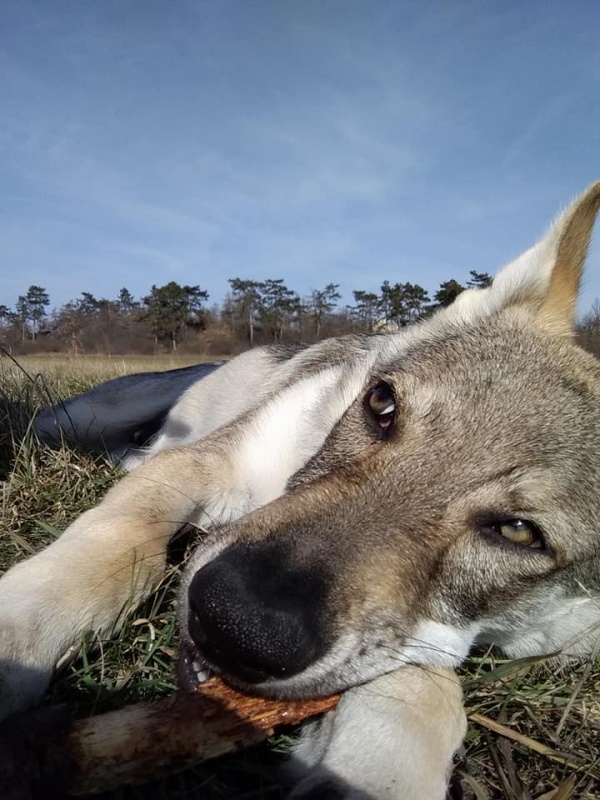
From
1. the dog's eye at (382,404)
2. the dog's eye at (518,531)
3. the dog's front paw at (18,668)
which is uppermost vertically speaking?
the dog's eye at (382,404)

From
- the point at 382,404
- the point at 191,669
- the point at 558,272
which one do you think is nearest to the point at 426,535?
the point at 382,404

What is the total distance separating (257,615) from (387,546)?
0.54 metres

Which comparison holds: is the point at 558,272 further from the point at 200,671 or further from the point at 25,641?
the point at 25,641

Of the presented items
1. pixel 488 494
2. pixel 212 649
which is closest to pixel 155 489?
pixel 212 649

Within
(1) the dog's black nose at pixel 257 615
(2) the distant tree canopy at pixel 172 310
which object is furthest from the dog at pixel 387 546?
(2) the distant tree canopy at pixel 172 310

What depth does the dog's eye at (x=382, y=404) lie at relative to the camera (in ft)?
7.48

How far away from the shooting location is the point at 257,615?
148 cm

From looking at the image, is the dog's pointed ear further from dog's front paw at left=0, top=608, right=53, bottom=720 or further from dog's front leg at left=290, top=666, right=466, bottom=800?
dog's front paw at left=0, top=608, right=53, bottom=720

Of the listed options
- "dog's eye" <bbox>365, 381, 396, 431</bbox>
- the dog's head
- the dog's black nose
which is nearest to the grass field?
the dog's head

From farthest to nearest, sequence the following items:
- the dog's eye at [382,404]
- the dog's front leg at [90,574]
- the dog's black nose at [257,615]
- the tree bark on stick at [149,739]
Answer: the dog's eye at [382,404] → the dog's front leg at [90,574] → the dog's black nose at [257,615] → the tree bark on stick at [149,739]

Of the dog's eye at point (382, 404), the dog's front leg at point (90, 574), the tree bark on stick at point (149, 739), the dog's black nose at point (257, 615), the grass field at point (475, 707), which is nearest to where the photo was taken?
the tree bark on stick at point (149, 739)

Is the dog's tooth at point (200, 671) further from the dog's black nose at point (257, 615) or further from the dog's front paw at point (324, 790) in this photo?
the dog's front paw at point (324, 790)

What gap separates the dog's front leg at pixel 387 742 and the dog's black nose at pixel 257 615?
32 cm

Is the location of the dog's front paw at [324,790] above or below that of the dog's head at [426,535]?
below
